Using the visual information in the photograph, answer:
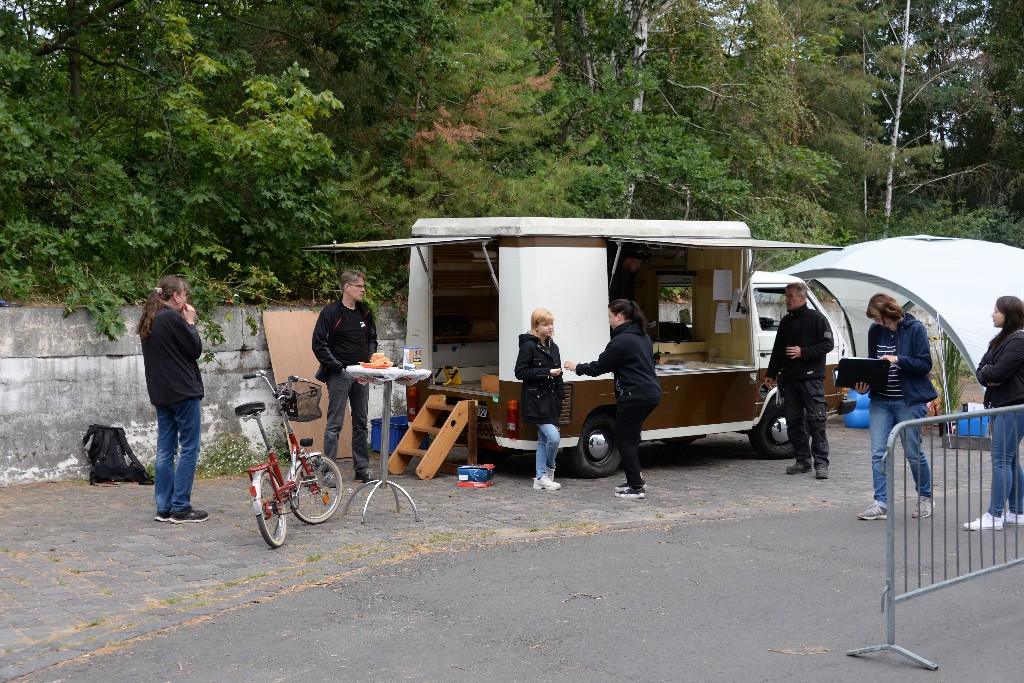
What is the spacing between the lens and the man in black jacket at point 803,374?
11.4 metres

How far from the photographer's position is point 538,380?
10.3 metres

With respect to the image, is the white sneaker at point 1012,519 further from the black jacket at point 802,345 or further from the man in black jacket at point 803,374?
the black jacket at point 802,345

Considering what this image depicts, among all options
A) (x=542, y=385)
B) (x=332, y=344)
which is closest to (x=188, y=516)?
(x=332, y=344)

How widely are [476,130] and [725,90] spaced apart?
354 inches

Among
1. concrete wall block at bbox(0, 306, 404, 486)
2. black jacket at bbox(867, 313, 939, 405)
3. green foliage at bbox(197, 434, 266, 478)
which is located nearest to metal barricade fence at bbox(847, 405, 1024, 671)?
black jacket at bbox(867, 313, 939, 405)

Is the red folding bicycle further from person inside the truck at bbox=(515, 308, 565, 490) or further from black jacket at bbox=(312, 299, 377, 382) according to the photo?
person inside the truck at bbox=(515, 308, 565, 490)

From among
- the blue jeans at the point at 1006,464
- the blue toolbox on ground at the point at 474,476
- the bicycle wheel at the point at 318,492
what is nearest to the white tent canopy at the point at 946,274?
the blue jeans at the point at 1006,464

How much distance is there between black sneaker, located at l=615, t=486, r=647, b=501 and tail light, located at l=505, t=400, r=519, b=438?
47.0 inches

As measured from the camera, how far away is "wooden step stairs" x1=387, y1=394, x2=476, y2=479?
36.1ft

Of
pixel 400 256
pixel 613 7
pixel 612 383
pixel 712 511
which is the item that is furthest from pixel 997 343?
pixel 613 7

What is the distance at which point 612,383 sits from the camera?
1116cm

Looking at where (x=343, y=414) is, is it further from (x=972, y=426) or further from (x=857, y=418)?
(x=857, y=418)

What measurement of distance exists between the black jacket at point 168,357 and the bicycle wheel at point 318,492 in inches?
44.0

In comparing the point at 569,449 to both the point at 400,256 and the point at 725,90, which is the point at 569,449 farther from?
the point at 725,90
